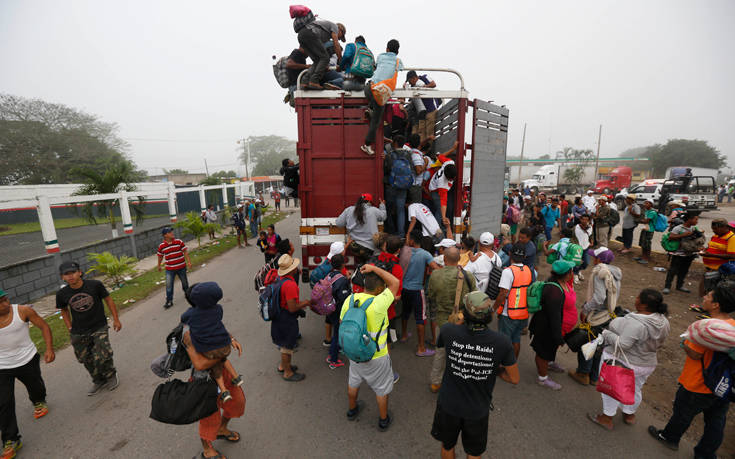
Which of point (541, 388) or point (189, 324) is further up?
A: point (189, 324)

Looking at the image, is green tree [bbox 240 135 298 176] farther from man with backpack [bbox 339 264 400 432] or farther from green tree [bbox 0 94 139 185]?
man with backpack [bbox 339 264 400 432]

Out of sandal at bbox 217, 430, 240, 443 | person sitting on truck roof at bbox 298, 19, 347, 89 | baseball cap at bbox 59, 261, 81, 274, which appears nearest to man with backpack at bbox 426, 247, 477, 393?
sandal at bbox 217, 430, 240, 443

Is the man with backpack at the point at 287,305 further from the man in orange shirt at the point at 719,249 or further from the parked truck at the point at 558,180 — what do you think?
the parked truck at the point at 558,180

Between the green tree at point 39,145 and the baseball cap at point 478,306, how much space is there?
98.0ft

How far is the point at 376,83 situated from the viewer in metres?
3.80

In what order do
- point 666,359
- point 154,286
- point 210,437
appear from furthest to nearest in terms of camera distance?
point 154,286 < point 666,359 < point 210,437

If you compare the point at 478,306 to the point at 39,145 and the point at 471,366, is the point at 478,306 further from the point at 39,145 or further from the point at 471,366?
the point at 39,145

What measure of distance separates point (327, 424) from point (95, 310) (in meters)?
2.84

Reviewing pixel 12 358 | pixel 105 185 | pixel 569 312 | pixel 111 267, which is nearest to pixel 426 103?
pixel 569 312

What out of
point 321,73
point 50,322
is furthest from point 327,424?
point 50,322

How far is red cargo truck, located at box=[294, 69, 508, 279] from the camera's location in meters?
4.12

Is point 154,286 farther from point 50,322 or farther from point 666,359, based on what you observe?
point 666,359

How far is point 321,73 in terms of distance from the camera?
4188mm

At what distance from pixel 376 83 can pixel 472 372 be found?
3430 millimetres
